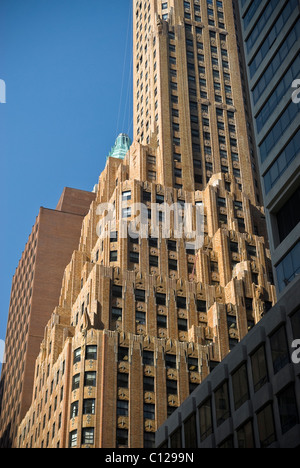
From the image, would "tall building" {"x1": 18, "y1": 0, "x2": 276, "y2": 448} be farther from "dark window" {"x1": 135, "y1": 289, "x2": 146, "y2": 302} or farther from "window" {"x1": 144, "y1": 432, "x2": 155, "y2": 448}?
"window" {"x1": 144, "y1": 432, "x2": 155, "y2": 448}

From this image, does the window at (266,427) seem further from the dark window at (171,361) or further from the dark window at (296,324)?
the dark window at (171,361)

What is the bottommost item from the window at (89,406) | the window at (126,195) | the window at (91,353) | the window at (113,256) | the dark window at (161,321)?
the window at (89,406)

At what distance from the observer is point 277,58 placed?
56.2 meters

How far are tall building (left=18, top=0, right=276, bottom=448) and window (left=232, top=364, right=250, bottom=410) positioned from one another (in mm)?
37259

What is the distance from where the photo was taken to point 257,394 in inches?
1860

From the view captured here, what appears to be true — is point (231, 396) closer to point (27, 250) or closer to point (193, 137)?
point (193, 137)

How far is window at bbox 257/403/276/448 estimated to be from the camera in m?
44.8

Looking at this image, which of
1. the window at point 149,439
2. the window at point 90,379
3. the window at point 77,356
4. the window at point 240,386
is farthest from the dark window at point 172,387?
the window at point 240,386

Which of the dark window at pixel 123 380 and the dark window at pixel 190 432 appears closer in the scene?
the dark window at pixel 190 432

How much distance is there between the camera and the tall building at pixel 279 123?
51125 mm

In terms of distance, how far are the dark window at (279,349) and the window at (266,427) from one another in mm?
2428

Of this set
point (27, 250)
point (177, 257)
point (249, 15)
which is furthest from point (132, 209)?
point (249, 15)

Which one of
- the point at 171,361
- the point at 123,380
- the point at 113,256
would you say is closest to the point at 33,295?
the point at 113,256

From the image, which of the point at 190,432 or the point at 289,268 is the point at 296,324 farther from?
the point at 190,432
